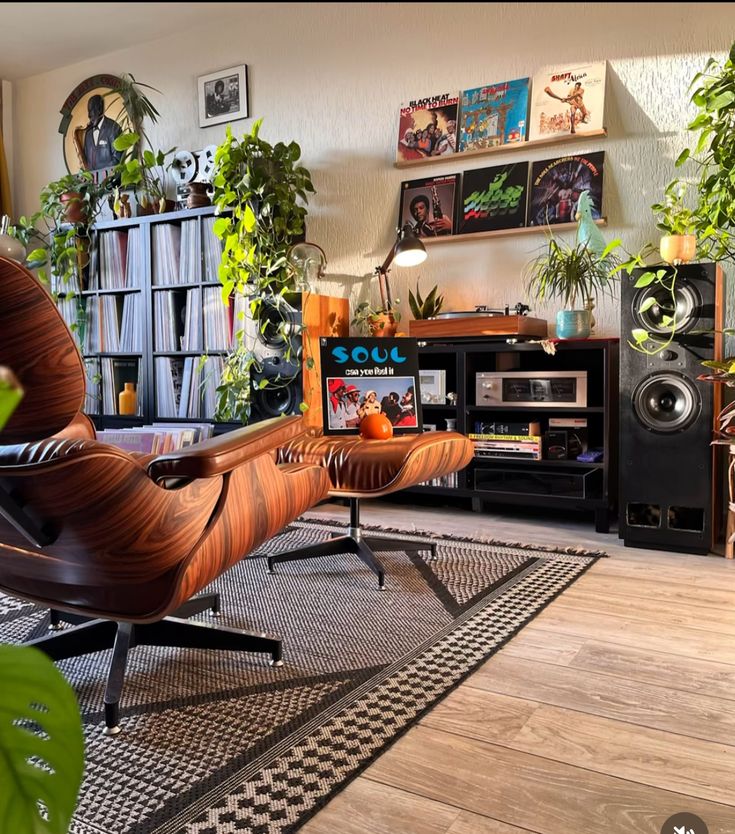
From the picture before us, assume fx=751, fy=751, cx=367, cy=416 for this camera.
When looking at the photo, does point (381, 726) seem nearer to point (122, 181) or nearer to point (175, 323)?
point (175, 323)

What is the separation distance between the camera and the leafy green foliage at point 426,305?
371 centimetres

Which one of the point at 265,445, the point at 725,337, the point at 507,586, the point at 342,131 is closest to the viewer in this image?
the point at 265,445

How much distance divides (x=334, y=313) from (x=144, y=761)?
282 centimetres

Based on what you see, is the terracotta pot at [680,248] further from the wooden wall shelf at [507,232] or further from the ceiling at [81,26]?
the ceiling at [81,26]

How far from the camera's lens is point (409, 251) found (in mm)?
3490

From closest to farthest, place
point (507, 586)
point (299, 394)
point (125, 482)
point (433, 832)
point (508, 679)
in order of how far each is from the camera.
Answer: point (433, 832)
point (125, 482)
point (508, 679)
point (507, 586)
point (299, 394)

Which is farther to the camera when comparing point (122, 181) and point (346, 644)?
point (122, 181)

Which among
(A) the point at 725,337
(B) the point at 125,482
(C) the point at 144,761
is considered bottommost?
(C) the point at 144,761

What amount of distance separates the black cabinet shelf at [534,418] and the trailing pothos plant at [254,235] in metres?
0.80

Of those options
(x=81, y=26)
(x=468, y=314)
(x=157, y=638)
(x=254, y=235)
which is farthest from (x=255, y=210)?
(x=157, y=638)

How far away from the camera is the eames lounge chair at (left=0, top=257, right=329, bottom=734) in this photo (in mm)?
1110

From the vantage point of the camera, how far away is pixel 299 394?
3754 millimetres

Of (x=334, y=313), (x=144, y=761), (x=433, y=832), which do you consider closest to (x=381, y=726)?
(x=433, y=832)

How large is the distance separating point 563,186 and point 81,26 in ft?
10.3
